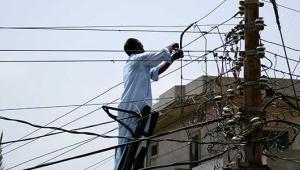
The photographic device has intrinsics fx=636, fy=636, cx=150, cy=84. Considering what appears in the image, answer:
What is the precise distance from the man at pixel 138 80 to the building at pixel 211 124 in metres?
0.57

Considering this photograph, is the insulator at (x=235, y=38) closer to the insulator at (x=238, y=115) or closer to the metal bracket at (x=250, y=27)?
the metal bracket at (x=250, y=27)

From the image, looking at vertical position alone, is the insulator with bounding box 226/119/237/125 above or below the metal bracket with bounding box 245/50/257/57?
below

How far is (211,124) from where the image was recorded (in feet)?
49.4

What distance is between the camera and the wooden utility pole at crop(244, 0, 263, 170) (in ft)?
26.8

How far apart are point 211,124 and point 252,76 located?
6685 mm

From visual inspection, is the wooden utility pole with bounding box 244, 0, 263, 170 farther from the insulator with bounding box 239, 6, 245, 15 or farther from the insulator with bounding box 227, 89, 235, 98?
the insulator with bounding box 227, 89, 235, 98

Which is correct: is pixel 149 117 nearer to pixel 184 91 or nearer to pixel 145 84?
pixel 145 84

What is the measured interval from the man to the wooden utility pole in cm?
97

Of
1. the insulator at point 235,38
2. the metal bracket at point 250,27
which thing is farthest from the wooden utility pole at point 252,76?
the insulator at point 235,38

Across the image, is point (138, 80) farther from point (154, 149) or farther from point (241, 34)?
point (154, 149)

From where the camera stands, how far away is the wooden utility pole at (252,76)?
26.8ft

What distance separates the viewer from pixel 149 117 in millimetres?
7949

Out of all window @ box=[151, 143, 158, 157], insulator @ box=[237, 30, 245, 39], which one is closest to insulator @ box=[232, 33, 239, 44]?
insulator @ box=[237, 30, 245, 39]

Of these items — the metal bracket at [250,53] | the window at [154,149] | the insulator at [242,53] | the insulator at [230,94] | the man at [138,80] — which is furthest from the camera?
the window at [154,149]
